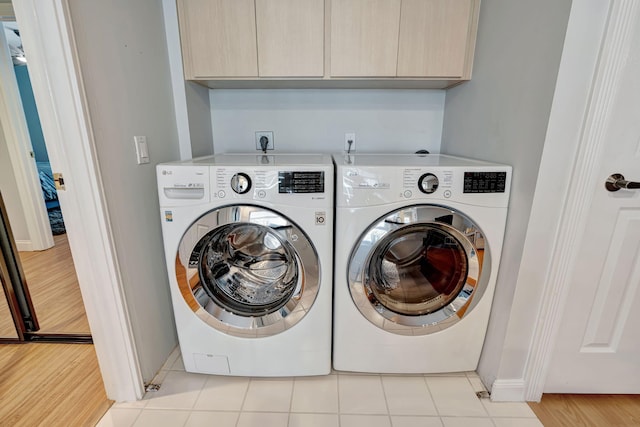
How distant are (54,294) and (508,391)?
2.77m

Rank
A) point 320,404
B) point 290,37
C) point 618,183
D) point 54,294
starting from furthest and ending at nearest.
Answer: point 54,294 → point 290,37 → point 320,404 → point 618,183

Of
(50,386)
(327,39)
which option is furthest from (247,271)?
(327,39)

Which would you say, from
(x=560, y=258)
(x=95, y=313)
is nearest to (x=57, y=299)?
(x=95, y=313)

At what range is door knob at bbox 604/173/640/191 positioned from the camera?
951 millimetres

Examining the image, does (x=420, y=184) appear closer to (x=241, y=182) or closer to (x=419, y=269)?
(x=419, y=269)

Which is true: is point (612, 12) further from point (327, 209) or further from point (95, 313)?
point (95, 313)

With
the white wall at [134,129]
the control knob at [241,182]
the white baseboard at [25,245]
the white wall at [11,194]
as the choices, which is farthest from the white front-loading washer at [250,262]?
the white baseboard at [25,245]

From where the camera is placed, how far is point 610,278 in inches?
42.9

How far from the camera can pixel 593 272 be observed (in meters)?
Answer: 1.08

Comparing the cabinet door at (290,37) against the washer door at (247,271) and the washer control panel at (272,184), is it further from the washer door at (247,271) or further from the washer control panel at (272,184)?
the washer door at (247,271)

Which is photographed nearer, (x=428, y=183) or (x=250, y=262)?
(x=428, y=183)

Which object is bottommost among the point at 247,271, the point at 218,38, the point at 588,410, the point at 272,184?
the point at 588,410

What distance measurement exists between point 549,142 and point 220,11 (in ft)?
4.81

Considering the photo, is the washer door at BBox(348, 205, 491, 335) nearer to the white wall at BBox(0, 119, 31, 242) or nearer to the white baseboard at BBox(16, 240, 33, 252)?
the white wall at BBox(0, 119, 31, 242)
